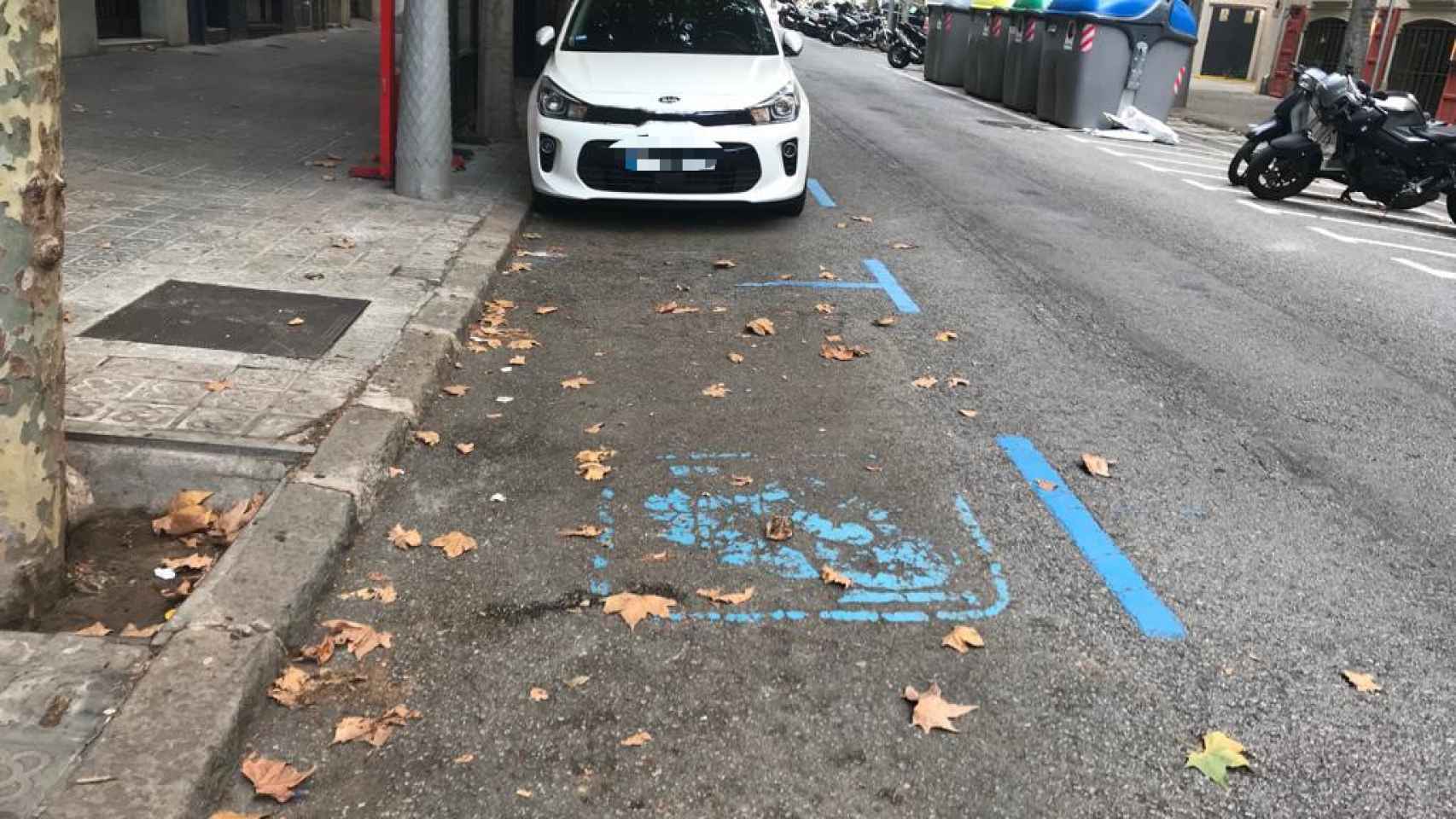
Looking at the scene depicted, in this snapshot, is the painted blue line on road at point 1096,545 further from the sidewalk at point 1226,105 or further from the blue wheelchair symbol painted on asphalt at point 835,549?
the sidewalk at point 1226,105

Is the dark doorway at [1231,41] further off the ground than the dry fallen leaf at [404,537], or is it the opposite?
the dark doorway at [1231,41]

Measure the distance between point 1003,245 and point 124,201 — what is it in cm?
597

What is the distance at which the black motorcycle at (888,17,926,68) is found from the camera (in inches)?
1230

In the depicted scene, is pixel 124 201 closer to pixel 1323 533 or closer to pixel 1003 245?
pixel 1003 245

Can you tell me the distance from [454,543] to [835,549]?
1.23m

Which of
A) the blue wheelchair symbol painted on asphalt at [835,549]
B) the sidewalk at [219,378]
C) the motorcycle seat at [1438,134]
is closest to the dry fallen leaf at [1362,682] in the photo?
the sidewalk at [219,378]

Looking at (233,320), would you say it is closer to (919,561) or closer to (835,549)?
(835,549)

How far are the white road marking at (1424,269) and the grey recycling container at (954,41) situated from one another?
51.9 ft

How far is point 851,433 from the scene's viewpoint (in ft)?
16.2

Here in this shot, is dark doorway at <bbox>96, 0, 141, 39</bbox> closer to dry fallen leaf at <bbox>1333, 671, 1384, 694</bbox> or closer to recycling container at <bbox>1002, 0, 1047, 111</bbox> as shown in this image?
recycling container at <bbox>1002, 0, 1047, 111</bbox>

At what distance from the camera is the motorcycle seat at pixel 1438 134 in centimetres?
1126

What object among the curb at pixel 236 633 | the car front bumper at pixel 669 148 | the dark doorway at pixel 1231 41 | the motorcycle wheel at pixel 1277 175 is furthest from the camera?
the dark doorway at pixel 1231 41

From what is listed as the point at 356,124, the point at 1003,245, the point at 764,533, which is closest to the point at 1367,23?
the point at 1003,245

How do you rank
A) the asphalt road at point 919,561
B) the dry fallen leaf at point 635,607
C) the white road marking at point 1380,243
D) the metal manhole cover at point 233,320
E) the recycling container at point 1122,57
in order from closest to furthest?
the asphalt road at point 919,561 < the dry fallen leaf at point 635,607 < the metal manhole cover at point 233,320 < the white road marking at point 1380,243 < the recycling container at point 1122,57
